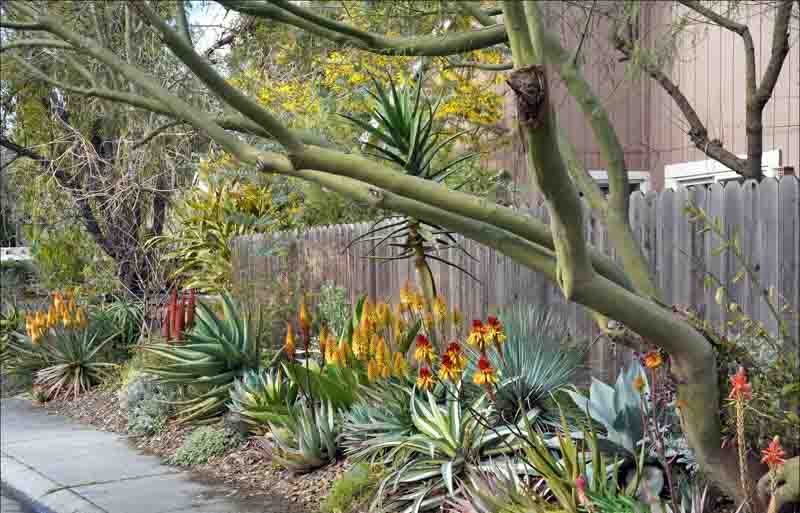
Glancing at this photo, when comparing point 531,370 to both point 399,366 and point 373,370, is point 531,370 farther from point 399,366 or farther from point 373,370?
point 373,370

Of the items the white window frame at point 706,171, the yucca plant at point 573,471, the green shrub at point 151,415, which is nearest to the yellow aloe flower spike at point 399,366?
the yucca plant at point 573,471

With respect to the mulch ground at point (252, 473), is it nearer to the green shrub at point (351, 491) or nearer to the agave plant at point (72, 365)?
the green shrub at point (351, 491)

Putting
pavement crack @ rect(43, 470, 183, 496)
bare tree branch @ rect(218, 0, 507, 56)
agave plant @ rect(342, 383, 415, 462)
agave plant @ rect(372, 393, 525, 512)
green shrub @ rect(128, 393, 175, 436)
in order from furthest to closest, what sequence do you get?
green shrub @ rect(128, 393, 175, 436), pavement crack @ rect(43, 470, 183, 496), agave plant @ rect(342, 383, 415, 462), bare tree branch @ rect(218, 0, 507, 56), agave plant @ rect(372, 393, 525, 512)

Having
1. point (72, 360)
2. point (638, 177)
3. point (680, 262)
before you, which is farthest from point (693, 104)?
point (72, 360)

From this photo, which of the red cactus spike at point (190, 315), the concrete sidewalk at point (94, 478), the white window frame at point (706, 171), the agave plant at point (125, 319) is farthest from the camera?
the agave plant at point (125, 319)

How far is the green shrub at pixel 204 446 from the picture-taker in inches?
350

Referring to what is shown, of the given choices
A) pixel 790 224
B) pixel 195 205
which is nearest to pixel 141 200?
pixel 195 205

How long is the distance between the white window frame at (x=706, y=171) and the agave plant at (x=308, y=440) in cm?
663

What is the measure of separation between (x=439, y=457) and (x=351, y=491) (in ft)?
2.33

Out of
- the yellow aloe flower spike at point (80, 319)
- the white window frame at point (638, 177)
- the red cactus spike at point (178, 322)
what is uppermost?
the white window frame at point (638, 177)

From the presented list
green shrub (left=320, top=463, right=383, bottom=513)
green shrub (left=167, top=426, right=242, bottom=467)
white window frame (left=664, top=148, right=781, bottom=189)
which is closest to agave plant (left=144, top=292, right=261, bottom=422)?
green shrub (left=167, top=426, right=242, bottom=467)

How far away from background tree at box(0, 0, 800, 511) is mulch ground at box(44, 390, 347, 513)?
2821 mm

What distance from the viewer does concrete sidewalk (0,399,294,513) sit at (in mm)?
7434

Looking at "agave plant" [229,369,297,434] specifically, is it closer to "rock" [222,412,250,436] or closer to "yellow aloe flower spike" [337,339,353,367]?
"rock" [222,412,250,436]
